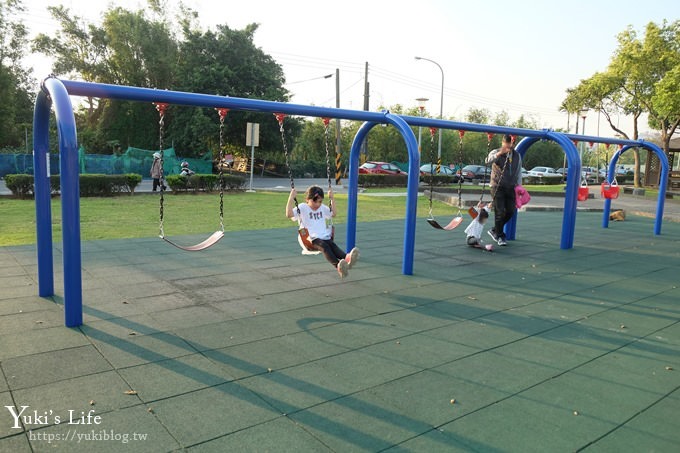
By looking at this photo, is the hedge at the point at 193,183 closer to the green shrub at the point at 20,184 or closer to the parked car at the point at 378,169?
the green shrub at the point at 20,184

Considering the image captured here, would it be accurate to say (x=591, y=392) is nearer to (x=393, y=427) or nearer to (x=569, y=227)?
(x=393, y=427)

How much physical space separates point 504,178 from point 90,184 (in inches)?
462

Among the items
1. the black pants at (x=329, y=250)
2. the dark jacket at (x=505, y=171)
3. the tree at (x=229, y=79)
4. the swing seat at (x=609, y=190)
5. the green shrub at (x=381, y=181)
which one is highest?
the tree at (x=229, y=79)

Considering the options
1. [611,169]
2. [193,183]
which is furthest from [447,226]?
[193,183]

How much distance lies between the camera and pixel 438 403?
116 inches

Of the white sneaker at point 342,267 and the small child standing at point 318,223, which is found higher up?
the small child standing at point 318,223

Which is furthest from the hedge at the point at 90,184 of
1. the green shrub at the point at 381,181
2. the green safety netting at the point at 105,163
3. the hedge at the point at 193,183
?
the green shrub at the point at 381,181

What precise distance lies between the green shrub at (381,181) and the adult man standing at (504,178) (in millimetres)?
15036

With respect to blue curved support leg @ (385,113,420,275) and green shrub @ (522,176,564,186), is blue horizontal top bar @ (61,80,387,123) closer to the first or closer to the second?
blue curved support leg @ (385,113,420,275)

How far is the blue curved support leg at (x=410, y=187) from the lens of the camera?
5781 mm

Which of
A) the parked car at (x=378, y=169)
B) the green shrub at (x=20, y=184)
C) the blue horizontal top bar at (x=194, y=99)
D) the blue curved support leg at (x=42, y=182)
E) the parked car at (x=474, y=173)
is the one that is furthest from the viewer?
the parked car at (x=474, y=173)

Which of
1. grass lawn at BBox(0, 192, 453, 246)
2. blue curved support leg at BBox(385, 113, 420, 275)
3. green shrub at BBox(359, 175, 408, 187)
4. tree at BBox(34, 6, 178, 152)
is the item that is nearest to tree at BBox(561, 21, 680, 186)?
green shrub at BBox(359, 175, 408, 187)

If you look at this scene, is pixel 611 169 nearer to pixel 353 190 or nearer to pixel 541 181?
pixel 353 190

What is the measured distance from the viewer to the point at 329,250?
5.39m
